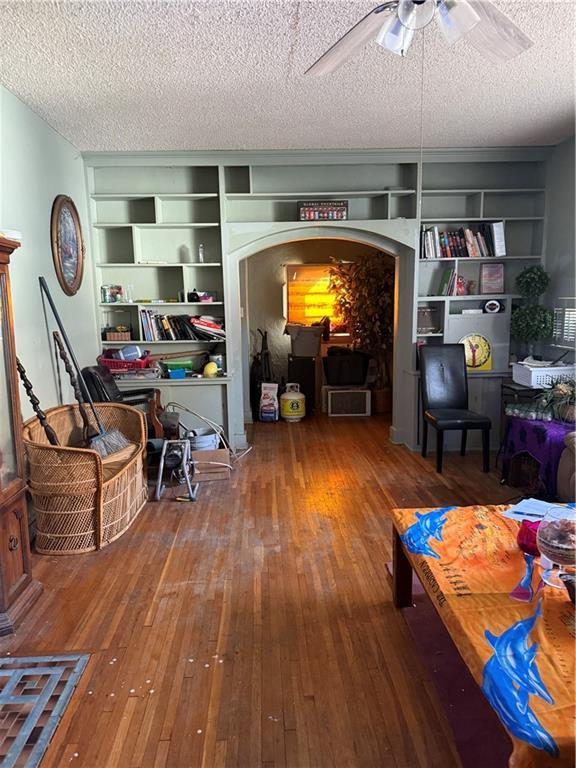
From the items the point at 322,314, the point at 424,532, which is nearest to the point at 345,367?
the point at 322,314

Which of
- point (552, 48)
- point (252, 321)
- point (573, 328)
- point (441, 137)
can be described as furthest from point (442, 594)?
point (252, 321)

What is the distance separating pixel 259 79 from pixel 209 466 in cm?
279

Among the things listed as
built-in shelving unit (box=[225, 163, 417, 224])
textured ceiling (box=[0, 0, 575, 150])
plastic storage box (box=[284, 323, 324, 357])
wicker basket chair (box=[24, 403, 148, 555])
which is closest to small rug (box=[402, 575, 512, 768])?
wicker basket chair (box=[24, 403, 148, 555])

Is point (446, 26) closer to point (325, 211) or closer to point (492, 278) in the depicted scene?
point (325, 211)

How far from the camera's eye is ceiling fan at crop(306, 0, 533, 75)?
1.79m

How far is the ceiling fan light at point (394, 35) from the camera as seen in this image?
6.18 ft

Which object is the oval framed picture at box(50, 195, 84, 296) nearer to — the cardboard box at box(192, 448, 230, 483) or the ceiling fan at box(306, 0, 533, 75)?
the cardboard box at box(192, 448, 230, 483)

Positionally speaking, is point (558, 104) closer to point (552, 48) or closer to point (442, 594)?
point (552, 48)

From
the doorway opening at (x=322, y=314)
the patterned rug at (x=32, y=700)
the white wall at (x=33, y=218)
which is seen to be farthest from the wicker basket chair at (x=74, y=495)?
the doorway opening at (x=322, y=314)

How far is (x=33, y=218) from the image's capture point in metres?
Answer: 3.43

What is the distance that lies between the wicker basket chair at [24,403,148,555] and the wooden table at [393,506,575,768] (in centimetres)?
173

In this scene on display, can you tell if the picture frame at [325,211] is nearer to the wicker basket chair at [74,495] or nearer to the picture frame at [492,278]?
the picture frame at [492,278]

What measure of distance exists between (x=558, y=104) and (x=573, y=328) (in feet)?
5.41

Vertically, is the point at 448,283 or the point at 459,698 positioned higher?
the point at 448,283
